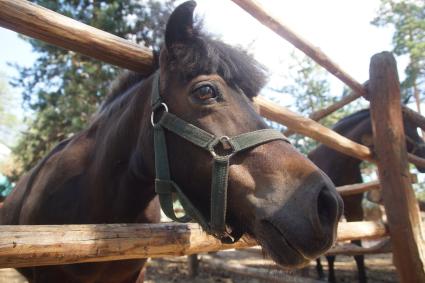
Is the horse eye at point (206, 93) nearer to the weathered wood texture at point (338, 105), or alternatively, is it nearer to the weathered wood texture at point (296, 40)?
the weathered wood texture at point (296, 40)

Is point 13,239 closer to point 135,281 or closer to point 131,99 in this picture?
point 131,99

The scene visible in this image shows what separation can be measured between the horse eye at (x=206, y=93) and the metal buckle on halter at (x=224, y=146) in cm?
22

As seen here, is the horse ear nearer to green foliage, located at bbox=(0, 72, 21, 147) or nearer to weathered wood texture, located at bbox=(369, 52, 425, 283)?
weathered wood texture, located at bbox=(369, 52, 425, 283)

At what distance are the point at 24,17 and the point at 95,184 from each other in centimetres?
107

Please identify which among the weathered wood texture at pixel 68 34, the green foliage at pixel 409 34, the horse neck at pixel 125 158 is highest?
the green foliage at pixel 409 34

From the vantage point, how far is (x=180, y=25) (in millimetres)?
1732

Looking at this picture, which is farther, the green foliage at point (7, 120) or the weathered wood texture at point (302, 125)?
the green foliage at point (7, 120)

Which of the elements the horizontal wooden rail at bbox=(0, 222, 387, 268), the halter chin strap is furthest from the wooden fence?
the halter chin strap

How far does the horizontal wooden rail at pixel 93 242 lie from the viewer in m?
1.09

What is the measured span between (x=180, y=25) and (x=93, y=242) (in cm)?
116

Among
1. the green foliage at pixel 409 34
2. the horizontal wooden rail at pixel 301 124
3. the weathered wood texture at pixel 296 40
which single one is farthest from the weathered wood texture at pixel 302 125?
the green foliage at pixel 409 34

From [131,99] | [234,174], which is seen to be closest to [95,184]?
[131,99]

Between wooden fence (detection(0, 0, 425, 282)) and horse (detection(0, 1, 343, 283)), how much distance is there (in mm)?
229

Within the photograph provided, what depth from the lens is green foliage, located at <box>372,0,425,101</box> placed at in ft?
44.5
